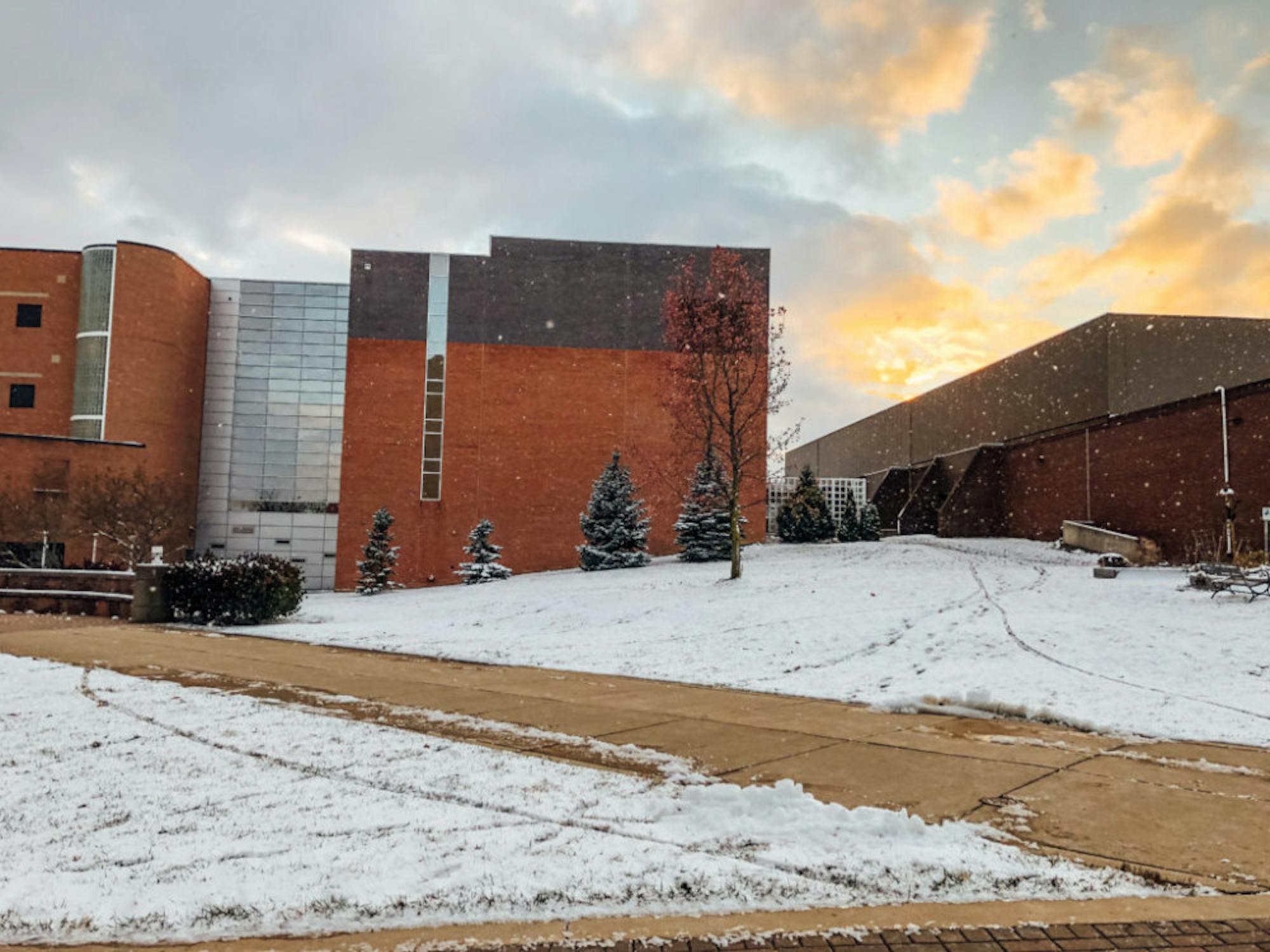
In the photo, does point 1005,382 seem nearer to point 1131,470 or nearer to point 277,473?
point 1131,470

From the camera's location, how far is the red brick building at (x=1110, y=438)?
24.7 m

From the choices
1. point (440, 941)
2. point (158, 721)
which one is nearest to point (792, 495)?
point (158, 721)

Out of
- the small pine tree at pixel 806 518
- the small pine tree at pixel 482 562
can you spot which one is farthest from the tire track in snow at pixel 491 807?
the small pine tree at pixel 806 518

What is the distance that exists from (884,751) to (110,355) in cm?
4458

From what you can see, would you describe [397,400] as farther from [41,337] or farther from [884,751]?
[884,751]

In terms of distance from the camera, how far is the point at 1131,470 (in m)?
28.6

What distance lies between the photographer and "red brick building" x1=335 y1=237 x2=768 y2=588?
39.6 m

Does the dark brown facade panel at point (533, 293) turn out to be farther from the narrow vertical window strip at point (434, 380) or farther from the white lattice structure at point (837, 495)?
the white lattice structure at point (837, 495)

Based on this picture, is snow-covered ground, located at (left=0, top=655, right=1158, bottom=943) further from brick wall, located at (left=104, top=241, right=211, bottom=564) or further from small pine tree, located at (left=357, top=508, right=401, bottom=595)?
brick wall, located at (left=104, top=241, right=211, bottom=564)

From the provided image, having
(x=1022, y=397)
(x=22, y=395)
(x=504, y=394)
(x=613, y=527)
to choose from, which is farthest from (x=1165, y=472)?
(x=22, y=395)

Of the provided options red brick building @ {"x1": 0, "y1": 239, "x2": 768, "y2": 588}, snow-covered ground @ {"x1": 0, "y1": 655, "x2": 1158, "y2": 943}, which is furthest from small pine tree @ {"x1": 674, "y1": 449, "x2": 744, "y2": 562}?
snow-covered ground @ {"x1": 0, "y1": 655, "x2": 1158, "y2": 943}

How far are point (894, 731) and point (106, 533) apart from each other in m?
35.0

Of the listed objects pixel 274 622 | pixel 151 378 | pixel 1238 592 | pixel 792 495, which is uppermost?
pixel 151 378

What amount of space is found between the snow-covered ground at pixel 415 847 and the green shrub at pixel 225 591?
13117 millimetres
